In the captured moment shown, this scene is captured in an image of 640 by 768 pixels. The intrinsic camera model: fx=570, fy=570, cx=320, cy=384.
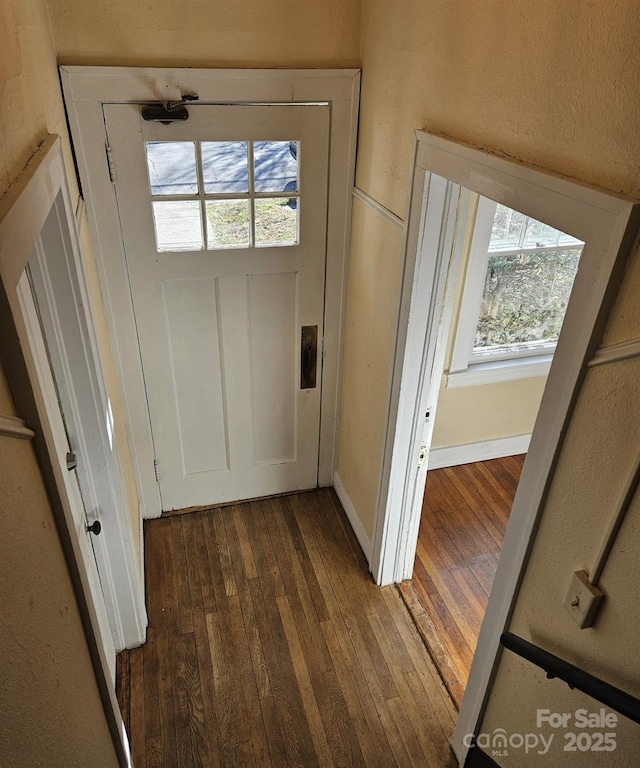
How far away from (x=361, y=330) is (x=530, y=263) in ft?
3.46

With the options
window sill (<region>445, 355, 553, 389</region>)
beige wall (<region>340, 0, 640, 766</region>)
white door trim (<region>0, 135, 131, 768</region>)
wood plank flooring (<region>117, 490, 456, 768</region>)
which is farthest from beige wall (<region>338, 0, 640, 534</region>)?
white door trim (<region>0, 135, 131, 768</region>)

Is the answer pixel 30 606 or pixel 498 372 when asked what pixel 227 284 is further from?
pixel 30 606

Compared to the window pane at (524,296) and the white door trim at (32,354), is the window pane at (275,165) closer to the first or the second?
the white door trim at (32,354)

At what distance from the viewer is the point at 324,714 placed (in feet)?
7.27

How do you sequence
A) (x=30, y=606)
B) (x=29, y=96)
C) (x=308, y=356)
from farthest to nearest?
(x=308, y=356) → (x=29, y=96) → (x=30, y=606)

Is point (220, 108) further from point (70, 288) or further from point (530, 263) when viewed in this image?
point (530, 263)

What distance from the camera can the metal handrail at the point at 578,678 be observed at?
3.78ft

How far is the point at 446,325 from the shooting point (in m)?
2.20

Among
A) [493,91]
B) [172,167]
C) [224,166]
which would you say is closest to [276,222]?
[224,166]

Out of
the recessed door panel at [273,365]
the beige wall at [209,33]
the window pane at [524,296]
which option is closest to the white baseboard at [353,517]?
the recessed door panel at [273,365]

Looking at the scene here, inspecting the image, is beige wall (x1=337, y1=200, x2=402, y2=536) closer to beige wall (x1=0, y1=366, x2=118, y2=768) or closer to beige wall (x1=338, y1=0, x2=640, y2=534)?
beige wall (x1=338, y1=0, x2=640, y2=534)

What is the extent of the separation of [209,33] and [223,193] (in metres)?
0.57

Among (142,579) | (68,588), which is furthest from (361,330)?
(68,588)

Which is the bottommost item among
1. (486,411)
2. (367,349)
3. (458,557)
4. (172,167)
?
(458,557)
